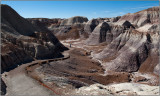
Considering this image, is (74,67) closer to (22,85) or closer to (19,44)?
(19,44)

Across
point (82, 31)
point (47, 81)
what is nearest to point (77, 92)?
point (47, 81)

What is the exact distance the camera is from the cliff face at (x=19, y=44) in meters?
27.6

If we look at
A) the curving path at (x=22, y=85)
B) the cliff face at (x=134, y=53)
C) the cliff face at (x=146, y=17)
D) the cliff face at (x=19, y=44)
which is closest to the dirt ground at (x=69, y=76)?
the curving path at (x=22, y=85)

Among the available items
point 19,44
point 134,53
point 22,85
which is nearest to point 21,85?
point 22,85

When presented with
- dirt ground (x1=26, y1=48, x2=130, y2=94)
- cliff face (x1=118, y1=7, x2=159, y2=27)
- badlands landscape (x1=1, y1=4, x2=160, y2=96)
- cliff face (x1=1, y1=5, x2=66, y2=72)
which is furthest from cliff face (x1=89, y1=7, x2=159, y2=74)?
cliff face (x1=118, y1=7, x2=159, y2=27)

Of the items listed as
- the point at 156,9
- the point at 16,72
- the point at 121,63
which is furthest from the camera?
the point at 156,9

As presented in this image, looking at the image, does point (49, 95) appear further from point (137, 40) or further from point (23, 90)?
point (137, 40)

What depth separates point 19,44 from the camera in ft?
114

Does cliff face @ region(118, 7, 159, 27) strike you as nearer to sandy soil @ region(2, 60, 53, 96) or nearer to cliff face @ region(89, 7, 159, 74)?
cliff face @ region(89, 7, 159, 74)

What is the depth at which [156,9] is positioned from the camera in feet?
262

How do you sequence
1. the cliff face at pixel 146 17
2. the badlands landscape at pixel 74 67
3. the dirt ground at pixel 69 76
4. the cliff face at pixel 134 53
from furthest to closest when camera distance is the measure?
1. the cliff face at pixel 146 17
2. the cliff face at pixel 134 53
3. the dirt ground at pixel 69 76
4. the badlands landscape at pixel 74 67

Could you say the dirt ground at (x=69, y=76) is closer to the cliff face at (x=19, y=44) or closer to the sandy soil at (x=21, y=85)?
the sandy soil at (x=21, y=85)

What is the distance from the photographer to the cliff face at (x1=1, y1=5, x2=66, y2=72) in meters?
27.6

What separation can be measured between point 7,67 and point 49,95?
12991 millimetres
